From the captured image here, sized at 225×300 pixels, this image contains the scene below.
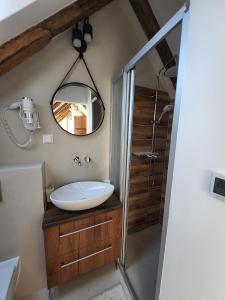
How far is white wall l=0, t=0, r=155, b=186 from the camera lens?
53.9 inches

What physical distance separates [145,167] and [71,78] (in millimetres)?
1424

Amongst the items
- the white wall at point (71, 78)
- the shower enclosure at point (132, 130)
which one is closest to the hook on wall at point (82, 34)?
the white wall at point (71, 78)

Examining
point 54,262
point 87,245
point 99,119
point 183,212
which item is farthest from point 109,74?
point 54,262

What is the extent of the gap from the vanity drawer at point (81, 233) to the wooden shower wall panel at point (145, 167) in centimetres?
63

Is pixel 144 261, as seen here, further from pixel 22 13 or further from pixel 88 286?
pixel 22 13

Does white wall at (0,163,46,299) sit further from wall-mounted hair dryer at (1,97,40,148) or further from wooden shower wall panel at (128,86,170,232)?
wooden shower wall panel at (128,86,170,232)

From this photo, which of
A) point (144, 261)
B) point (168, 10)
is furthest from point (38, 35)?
point (144, 261)

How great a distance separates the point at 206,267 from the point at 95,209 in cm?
93

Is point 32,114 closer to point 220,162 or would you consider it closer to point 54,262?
point 54,262

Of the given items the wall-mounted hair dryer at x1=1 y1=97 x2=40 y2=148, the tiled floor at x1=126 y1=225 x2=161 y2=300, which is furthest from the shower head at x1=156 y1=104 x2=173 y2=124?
the tiled floor at x1=126 y1=225 x2=161 y2=300

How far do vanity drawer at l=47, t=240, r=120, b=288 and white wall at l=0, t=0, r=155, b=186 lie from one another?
69cm

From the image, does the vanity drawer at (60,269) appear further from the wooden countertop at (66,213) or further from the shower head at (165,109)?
the shower head at (165,109)

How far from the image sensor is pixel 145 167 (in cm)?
212

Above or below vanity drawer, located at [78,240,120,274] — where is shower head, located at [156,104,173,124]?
above
